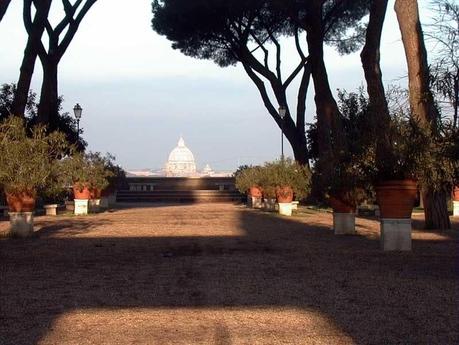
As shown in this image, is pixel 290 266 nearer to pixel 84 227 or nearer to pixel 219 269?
pixel 219 269

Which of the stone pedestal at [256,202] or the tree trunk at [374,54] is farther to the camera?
the stone pedestal at [256,202]

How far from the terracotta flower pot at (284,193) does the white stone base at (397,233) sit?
12163 mm

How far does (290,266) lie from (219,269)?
1.02 meters

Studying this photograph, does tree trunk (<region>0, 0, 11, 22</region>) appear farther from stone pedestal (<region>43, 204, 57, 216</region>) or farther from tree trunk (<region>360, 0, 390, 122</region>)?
tree trunk (<region>360, 0, 390, 122</region>)

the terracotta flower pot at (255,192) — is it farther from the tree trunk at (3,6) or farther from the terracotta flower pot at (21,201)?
the terracotta flower pot at (21,201)

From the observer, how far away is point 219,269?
30.0ft

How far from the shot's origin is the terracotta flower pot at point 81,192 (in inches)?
927

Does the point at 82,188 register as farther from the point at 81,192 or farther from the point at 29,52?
the point at 29,52

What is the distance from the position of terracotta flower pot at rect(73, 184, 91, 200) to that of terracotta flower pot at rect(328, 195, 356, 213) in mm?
10955

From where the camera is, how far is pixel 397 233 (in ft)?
37.3

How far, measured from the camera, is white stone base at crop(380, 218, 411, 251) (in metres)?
11.4

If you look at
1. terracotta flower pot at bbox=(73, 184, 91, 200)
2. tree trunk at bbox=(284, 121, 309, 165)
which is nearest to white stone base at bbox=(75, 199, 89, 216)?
terracotta flower pot at bbox=(73, 184, 91, 200)

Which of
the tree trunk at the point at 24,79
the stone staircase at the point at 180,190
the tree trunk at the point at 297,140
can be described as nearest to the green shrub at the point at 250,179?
the tree trunk at the point at 297,140

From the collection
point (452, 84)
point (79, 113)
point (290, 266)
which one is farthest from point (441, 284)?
point (79, 113)
